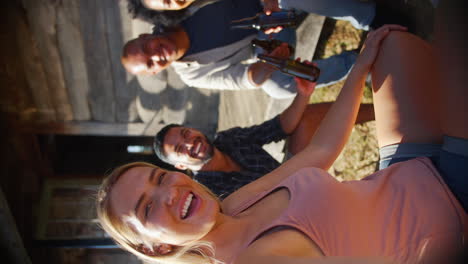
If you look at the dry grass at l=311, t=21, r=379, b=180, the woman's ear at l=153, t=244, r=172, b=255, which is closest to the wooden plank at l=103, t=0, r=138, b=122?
the dry grass at l=311, t=21, r=379, b=180

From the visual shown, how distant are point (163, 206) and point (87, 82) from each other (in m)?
2.84

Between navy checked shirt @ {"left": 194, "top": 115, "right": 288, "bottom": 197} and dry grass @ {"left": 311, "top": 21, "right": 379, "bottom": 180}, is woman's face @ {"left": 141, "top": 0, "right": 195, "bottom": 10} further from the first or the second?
dry grass @ {"left": 311, "top": 21, "right": 379, "bottom": 180}

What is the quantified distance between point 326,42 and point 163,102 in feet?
6.83

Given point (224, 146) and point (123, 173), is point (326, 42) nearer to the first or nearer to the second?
point (224, 146)

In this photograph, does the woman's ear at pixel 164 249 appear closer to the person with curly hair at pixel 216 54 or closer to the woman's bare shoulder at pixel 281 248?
the woman's bare shoulder at pixel 281 248

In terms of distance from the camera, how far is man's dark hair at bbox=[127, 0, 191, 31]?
2822mm

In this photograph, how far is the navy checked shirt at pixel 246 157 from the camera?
2.90 meters

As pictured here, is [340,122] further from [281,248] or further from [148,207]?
[148,207]

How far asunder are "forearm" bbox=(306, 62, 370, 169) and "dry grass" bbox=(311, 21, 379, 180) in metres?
1.76

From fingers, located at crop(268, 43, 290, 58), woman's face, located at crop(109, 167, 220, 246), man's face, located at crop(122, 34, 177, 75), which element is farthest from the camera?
man's face, located at crop(122, 34, 177, 75)

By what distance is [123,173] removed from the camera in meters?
1.77

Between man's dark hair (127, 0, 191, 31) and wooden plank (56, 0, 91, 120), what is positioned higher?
man's dark hair (127, 0, 191, 31)

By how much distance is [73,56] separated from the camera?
12.1 ft

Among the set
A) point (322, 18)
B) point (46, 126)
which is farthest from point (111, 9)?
point (322, 18)
